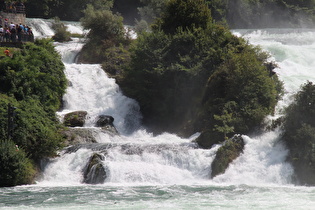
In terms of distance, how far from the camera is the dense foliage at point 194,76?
4009 cm

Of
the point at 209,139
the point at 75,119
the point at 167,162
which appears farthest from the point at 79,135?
the point at 209,139

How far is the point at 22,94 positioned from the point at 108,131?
239 inches

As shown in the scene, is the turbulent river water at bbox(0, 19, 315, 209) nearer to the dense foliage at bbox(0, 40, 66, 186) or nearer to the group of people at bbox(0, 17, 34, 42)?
the dense foliage at bbox(0, 40, 66, 186)

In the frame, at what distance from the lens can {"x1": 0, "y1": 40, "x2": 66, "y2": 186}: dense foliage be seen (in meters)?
32.9

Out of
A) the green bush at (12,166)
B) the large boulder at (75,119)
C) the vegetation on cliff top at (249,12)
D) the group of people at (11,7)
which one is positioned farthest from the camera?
the vegetation on cliff top at (249,12)

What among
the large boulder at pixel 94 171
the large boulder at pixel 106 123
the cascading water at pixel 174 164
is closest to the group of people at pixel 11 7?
the large boulder at pixel 106 123

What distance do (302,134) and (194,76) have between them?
1104cm

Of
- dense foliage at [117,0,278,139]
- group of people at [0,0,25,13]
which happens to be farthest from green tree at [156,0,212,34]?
group of people at [0,0,25,13]

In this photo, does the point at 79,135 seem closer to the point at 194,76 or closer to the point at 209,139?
the point at 209,139

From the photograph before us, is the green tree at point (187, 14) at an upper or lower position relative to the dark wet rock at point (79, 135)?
upper

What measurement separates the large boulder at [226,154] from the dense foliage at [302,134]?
8.77ft

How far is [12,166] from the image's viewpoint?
105 ft

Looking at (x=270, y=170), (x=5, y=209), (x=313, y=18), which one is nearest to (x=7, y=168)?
(x=5, y=209)

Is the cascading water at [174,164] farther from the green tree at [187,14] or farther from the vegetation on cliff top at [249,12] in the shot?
the vegetation on cliff top at [249,12]
